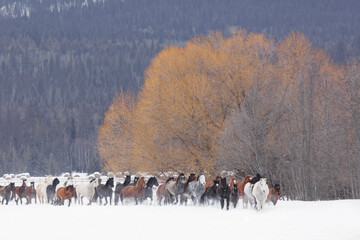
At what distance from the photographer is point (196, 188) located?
29.4 metres

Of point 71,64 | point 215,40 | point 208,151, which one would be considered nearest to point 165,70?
point 215,40

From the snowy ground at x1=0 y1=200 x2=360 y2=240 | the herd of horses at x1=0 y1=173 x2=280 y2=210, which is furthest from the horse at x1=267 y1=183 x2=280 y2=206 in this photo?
the snowy ground at x1=0 y1=200 x2=360 y2=240

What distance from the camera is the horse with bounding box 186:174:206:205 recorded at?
29.2m

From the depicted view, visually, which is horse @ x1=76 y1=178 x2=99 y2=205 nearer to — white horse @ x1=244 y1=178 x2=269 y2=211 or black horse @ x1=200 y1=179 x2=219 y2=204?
black horse @ x1=200 y1=179 x2=219 y2=204

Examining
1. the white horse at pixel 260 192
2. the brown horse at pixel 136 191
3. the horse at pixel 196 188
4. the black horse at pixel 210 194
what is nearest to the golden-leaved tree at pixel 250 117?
the horse at pixel 196 188

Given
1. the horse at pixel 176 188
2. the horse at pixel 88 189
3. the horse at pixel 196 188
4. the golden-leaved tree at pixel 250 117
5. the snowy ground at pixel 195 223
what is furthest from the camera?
the golden-leaved tree at pixel 250 117

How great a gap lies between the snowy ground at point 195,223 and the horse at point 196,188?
66.7 inches

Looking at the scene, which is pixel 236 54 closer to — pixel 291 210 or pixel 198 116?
pixel 198 116

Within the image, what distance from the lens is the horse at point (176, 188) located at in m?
30.1

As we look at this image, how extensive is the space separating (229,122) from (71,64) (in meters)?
166

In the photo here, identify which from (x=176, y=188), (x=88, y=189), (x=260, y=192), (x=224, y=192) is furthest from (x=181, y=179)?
(x=260, y=192)

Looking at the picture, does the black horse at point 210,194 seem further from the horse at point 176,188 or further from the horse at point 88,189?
the horse at point 88,189

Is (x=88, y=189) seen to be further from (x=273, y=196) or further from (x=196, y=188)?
(x=273, y=196)

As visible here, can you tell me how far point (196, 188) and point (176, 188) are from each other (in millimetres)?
1333
